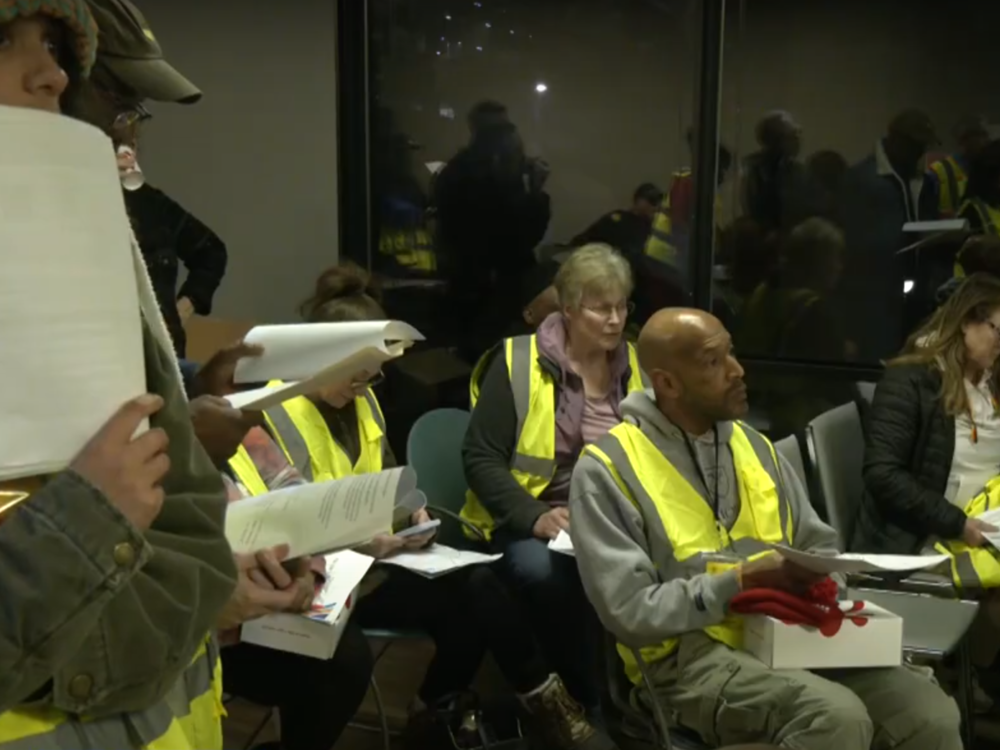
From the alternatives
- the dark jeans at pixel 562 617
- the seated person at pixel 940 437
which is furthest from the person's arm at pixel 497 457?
the seated person at pixel 940 437

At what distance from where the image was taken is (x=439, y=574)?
247 cm

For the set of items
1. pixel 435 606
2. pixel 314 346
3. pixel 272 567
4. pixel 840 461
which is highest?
pixel 314 346

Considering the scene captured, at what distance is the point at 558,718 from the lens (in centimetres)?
256

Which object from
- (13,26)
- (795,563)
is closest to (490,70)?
(795,563)

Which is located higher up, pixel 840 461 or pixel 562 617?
pixel 840 461

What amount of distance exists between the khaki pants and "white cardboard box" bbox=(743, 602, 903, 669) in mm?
31

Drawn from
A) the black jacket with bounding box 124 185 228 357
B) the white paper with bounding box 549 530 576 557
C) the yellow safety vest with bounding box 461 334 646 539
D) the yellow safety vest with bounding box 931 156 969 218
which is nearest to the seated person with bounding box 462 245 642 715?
the yellow safety vest with bounding box 461 334 646 539

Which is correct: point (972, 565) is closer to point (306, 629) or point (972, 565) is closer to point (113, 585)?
point (306, 629)

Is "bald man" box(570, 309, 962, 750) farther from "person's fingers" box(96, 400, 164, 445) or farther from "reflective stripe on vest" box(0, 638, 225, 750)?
"person's fingers" box(96, 400, 164, 445)

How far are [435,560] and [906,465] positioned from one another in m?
1.47

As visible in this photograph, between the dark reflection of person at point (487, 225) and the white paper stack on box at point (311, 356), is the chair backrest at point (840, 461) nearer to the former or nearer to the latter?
the dark reflection of person at point (487, 225)

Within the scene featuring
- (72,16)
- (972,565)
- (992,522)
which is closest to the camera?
(72,16)

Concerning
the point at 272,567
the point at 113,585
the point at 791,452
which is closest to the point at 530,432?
the point at 791,452

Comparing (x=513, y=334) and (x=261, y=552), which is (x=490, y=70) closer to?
(x=513, y=334)
